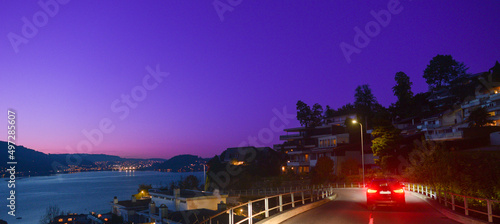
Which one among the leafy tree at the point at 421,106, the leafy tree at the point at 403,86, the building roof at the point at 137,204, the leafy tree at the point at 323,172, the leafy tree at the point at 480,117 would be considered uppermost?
the leafy tree at the point at 403,86

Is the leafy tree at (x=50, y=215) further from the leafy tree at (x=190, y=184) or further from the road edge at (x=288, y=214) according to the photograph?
the road edge at (x=288, y=214)

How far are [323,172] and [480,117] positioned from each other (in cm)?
2553

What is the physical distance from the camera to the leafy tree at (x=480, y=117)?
184 feet

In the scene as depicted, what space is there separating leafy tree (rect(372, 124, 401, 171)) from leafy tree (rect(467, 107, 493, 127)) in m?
11.4

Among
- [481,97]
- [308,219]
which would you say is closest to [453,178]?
[308,219]

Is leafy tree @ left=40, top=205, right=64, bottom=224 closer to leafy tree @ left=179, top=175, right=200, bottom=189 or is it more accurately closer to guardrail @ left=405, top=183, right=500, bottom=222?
leafy tree @ left=179, top=175, right=200, bottom=189

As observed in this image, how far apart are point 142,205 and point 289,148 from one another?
159 ft

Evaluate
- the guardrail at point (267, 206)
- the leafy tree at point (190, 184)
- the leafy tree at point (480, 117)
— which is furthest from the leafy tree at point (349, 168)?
the leafy tree at point (190, 184)

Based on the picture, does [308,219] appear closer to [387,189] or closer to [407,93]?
[387,189]

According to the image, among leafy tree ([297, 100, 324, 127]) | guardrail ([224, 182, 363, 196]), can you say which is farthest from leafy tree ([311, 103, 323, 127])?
guardrail ([224, 182, 363, 196])

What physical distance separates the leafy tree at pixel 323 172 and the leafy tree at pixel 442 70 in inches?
1693

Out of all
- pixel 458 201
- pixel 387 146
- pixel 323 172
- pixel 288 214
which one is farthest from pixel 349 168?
pixel 288 214

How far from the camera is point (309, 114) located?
338 ft

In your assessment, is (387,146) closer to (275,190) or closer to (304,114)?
(275,190)
